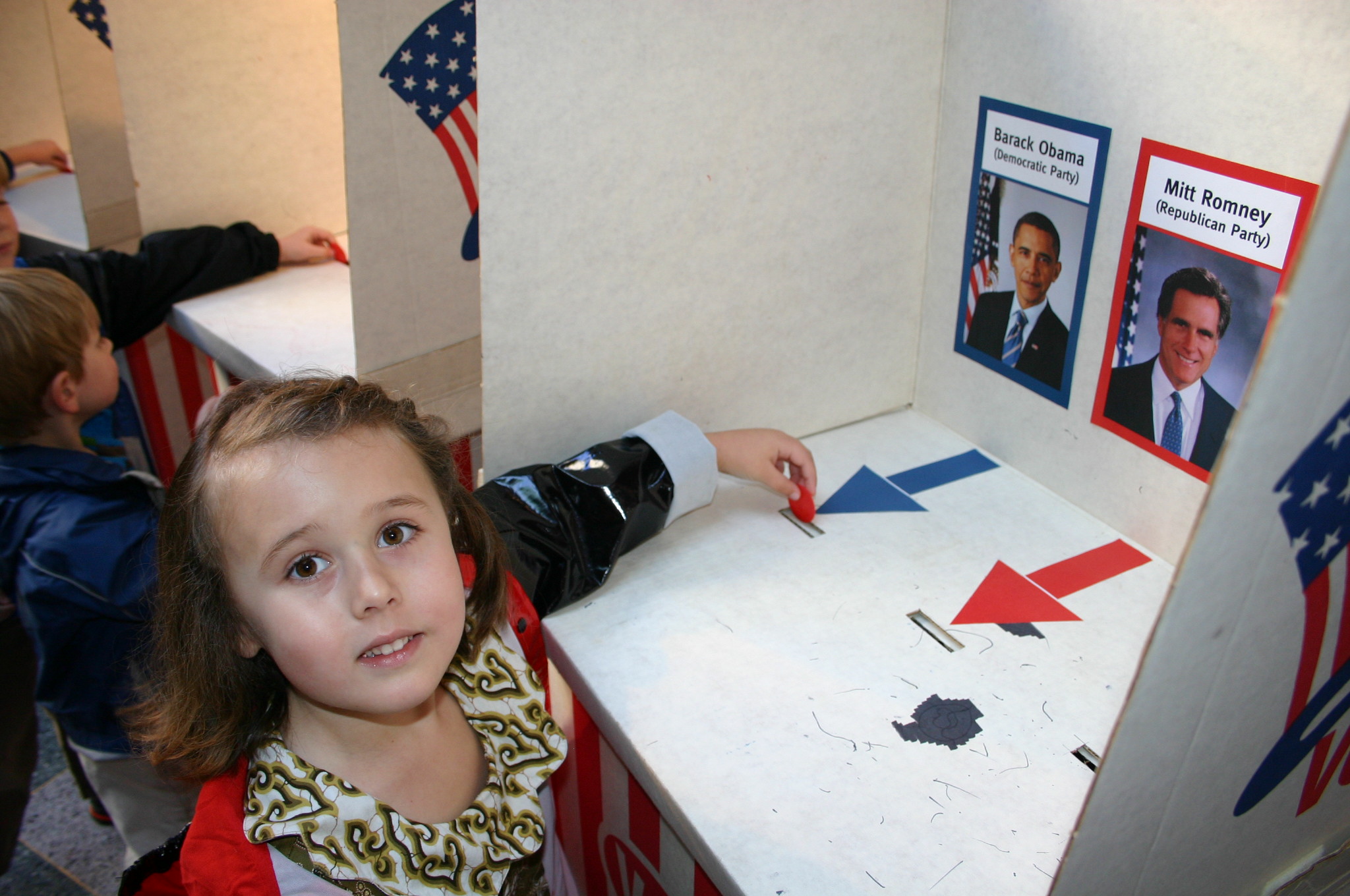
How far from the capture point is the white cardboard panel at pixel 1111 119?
30.9 inches

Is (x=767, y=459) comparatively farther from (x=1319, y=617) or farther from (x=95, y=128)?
(x=95, y=128)

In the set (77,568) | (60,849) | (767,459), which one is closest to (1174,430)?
(767,459)

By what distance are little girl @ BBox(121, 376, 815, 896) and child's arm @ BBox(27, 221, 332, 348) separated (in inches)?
33.5

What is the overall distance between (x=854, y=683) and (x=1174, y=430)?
16.3 inches

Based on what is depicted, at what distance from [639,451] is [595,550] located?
0.12 m

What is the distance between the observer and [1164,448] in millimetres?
981

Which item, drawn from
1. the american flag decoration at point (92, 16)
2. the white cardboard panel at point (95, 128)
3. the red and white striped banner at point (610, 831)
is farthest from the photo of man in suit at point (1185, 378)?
the american flag decoration at point (92, 16)

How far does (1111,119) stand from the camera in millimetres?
937

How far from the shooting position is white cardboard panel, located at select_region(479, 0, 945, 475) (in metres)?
0.89

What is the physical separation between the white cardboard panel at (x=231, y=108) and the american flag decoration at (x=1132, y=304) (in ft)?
4.24

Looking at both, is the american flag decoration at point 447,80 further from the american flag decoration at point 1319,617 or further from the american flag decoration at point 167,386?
the american flag decoration at point 1319,617

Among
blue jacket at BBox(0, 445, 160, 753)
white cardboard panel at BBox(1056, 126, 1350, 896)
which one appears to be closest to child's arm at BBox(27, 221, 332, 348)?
blue jacket at BBox(0, 445, 160, 753)

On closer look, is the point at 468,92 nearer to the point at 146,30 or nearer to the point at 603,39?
the point at 603,39

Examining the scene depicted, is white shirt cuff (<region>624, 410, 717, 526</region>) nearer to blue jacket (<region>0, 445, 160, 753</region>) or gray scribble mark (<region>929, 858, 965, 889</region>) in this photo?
gray scribble mark (<region>929, 858, 965, 889</region>)
